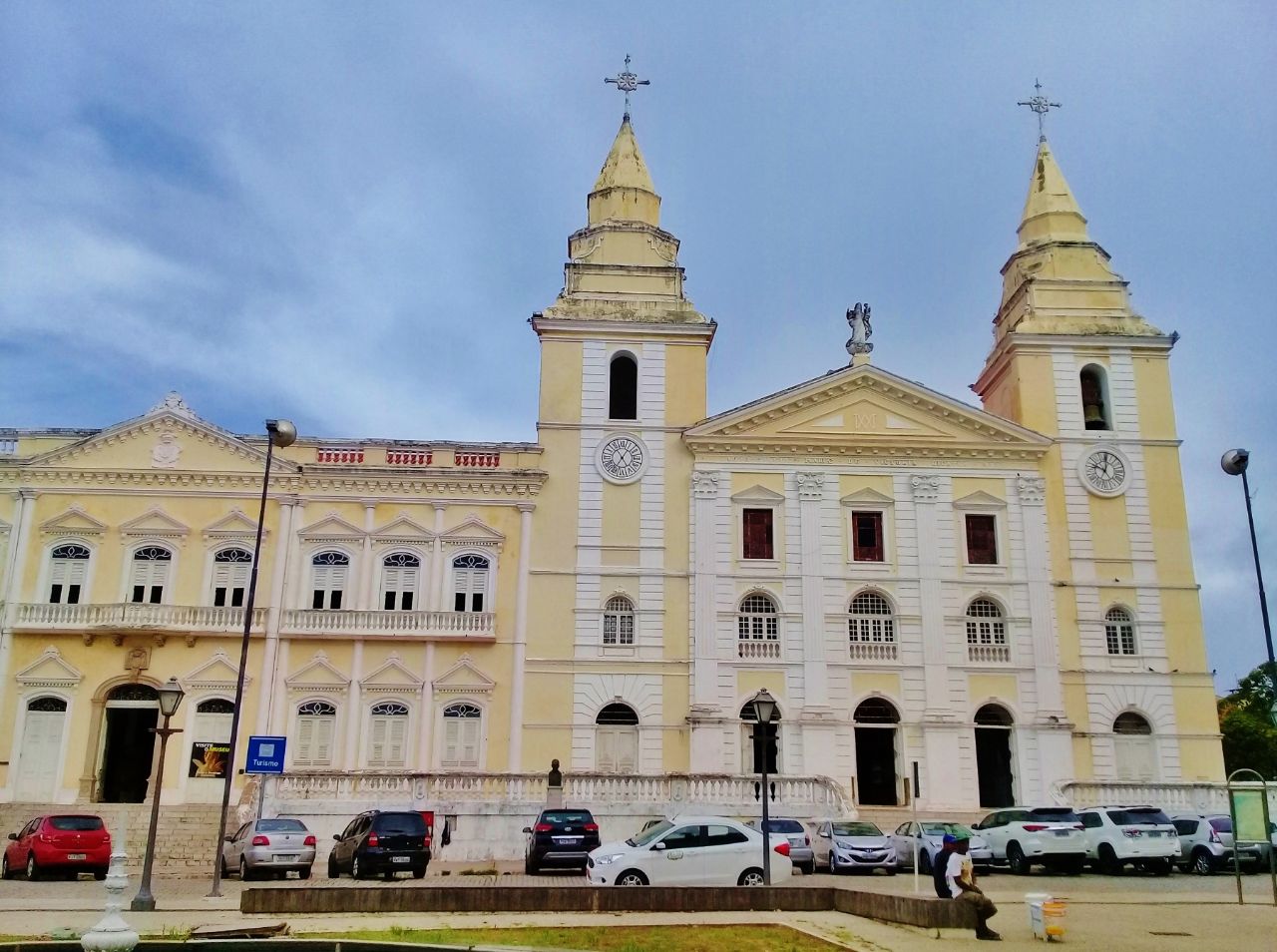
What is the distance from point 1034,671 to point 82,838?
26.1m

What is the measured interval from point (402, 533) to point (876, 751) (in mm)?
15942

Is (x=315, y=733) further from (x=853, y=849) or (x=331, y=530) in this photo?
(x=853, y=849)

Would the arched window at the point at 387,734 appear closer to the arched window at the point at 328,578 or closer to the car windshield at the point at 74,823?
the arched window at the point at 328,578

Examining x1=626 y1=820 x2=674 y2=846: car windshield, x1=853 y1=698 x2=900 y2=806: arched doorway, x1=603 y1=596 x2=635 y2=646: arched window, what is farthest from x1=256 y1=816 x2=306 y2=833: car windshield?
x1=853 y1=698 x2=900 y2=806: arched doorway

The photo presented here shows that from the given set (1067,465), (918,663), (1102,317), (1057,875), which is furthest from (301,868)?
(1102,317)

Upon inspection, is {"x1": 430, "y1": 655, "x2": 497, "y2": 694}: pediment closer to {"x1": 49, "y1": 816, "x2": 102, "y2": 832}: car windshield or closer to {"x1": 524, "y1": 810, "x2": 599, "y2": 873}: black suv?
{"x1": 524, "y1": 810, "x2": 599, "y2": 873}: black suv

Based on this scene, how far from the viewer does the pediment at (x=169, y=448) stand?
1382 inches

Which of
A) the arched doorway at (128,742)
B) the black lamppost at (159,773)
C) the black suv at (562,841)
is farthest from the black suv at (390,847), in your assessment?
the arched doorway at (128,742)

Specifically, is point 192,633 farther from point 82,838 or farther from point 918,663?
point 918,663

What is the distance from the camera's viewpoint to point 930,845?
2461 centimetres

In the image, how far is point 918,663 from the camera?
3462cm

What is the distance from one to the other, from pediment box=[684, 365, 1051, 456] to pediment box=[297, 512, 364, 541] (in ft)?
35.7

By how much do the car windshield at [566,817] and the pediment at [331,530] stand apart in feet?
43.8

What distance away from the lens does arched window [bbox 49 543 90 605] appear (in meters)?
34.2
